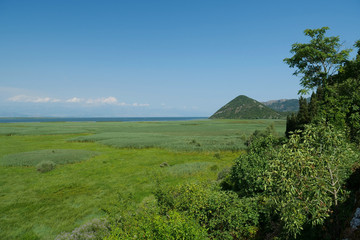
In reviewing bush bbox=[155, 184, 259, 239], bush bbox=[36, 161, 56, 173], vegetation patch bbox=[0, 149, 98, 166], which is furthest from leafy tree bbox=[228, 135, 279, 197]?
vegetation patch bbox=[0, 149, 98, 166]

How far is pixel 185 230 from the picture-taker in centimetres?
802

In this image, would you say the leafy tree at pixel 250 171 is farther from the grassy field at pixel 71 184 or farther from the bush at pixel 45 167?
the bush at pixel 45 167

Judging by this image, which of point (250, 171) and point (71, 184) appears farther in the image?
point (71, 184)

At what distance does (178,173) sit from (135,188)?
8.06 metres

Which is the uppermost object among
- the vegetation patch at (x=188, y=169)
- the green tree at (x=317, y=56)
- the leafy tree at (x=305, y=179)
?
the green tree at (x=317, y=56)

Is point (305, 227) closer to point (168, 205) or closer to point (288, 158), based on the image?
point (288, 158)

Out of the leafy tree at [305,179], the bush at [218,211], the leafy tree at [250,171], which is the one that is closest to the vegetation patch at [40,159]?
the bush at [218,211]

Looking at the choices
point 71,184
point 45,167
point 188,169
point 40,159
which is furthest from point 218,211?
point 40,159

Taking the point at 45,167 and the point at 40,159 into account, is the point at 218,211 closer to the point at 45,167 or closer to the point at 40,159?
the point at 45,167

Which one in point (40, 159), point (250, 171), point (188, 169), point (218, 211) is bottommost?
point (188, 169)

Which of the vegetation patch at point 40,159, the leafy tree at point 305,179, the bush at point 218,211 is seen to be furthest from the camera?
the vegetation patch at point 40,159

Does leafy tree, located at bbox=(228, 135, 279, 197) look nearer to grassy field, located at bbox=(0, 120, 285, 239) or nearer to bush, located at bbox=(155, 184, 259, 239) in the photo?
bush, located at bbox=(155, 184, 259, 239)

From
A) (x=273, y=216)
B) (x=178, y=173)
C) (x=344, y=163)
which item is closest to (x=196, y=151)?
(x=178, y=173)

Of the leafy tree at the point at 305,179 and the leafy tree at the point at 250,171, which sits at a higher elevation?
the leafy tree at the point at 305,179
